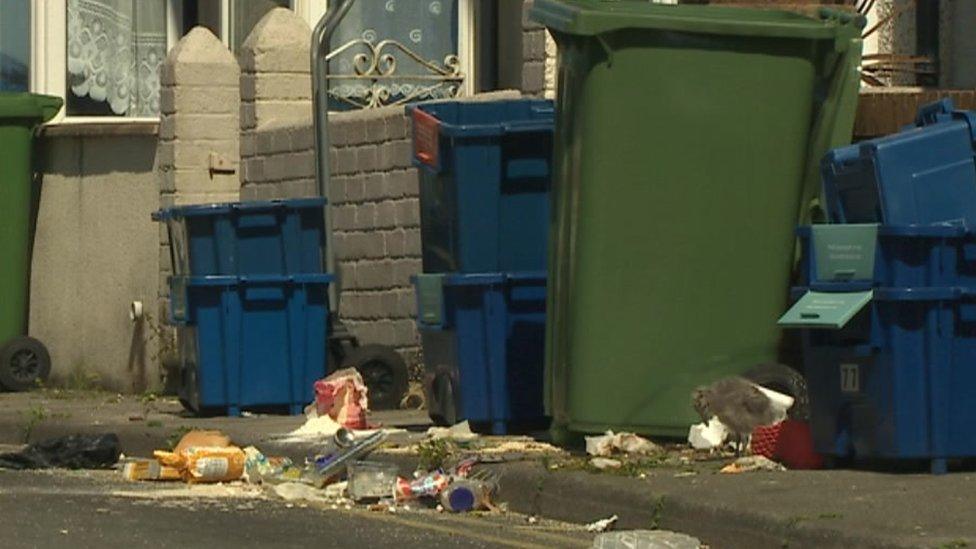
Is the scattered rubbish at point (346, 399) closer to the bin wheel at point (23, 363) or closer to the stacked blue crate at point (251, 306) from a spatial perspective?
the stacked blue crate at point (251, 306)

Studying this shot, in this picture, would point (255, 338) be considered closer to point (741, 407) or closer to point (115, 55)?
point (741, 407)

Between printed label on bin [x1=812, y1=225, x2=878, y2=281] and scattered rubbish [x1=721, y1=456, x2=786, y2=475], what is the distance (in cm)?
79

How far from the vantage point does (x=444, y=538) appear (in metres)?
9.20

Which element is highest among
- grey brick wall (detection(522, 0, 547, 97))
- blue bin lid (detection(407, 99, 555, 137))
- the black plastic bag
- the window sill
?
grey brick wall (detection(522, 0, 547, 97))

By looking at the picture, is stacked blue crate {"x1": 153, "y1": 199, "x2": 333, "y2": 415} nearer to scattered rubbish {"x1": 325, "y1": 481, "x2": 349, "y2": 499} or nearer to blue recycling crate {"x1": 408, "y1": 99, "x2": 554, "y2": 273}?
blue recycling crate {"x1": 408, "y1": 99, "x2": 554, "y2": 273}

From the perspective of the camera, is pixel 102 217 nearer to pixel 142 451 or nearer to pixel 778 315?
pixel 142 451

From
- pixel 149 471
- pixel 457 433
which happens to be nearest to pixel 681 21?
pixel 457 433

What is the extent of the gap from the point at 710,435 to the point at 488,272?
166 cm

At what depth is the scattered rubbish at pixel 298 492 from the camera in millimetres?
10625

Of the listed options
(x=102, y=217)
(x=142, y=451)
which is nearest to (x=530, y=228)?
(x=142, y=451)

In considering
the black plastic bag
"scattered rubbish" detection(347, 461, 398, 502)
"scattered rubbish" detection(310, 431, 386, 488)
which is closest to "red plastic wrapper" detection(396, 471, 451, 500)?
"scattered rubbish" detection(347, 461, 398, 502)

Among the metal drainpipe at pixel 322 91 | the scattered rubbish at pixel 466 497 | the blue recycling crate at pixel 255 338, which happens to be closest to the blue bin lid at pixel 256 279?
the blue recycling crate at pixel 255 338

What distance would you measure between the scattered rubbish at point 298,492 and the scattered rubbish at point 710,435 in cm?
151

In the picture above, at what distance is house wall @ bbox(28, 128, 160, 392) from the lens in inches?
664
